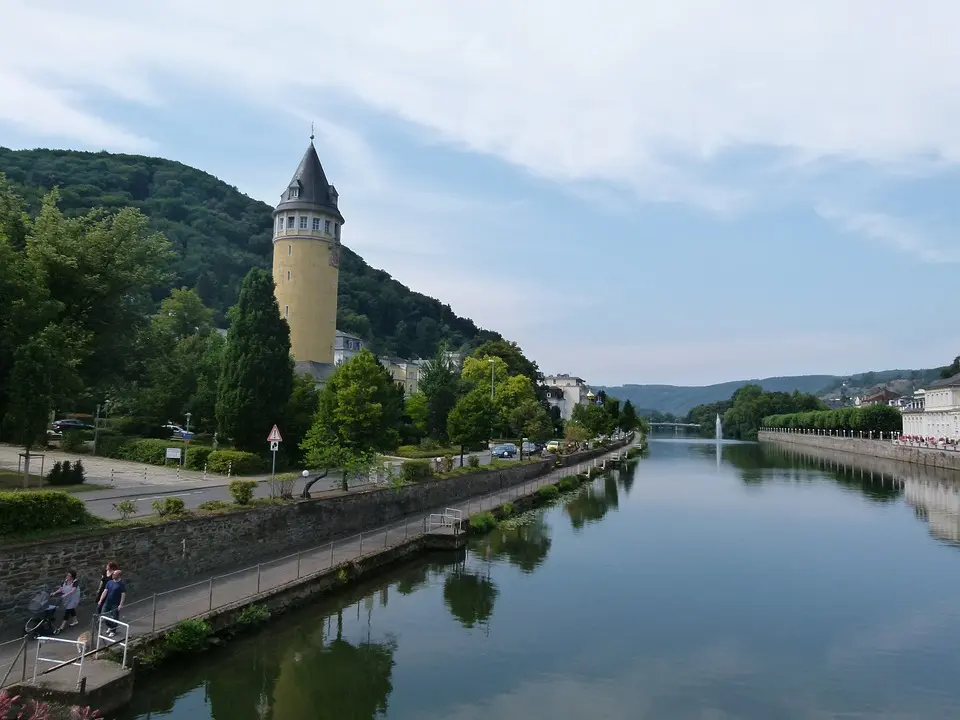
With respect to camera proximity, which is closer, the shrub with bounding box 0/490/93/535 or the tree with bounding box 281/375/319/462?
the shrub with bounding box 0/490/93/535

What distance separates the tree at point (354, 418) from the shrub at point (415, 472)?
1.48 meters

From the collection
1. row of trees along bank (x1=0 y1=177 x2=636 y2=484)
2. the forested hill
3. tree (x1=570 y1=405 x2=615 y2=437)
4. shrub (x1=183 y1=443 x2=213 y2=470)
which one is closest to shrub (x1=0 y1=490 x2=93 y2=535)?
row of trees along bank (x1=0 y1=177 x2=636 y2=484)

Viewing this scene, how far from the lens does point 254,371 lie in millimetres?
33250

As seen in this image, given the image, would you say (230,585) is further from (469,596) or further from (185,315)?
(185,315)

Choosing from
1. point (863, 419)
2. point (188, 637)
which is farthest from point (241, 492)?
point (863, 419)

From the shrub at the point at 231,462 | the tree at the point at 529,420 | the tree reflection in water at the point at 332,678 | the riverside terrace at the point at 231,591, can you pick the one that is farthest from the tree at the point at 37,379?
the tree at the point at 529,420

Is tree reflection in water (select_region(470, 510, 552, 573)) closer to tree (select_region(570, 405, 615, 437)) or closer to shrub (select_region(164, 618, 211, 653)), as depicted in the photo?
shrub (select_region(164, 618, 211, 653))

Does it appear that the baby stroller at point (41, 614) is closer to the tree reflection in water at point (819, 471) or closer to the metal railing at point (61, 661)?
the metal railing at point (61, 661)

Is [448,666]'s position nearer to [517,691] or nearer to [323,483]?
[517,691]

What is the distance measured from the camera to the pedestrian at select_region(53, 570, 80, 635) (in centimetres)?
1217

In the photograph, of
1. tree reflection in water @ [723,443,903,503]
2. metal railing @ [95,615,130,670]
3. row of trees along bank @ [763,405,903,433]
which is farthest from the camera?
row of trees along bank @ [763,405,903,433]

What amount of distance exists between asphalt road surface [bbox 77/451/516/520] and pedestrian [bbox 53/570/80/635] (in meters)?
4.21

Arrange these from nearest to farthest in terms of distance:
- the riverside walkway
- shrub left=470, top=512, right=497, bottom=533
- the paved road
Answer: the riverside walkway < the paved road < shrub left=470, top=512, right=497, bottom=533

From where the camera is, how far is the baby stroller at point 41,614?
11609mm
